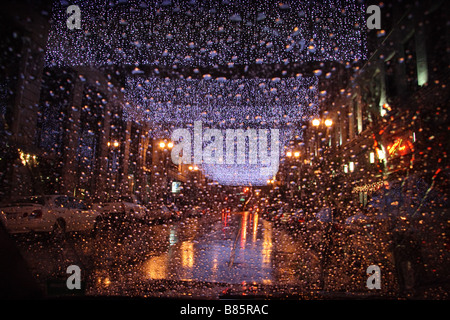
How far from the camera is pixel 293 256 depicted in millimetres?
5527

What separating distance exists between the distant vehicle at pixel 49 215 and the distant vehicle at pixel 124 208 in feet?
2.23

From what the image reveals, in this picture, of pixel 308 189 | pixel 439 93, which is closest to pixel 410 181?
pixel 439 93

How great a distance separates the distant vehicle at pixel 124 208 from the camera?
356 inches

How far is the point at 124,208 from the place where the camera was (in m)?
9.06

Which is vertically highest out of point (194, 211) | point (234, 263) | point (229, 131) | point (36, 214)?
point (229, 131)

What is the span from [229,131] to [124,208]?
166 inches

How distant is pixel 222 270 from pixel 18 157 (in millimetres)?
5424

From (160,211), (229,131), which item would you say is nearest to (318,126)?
(229,131)

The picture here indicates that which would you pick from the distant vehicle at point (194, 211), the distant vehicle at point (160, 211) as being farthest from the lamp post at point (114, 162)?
the distant vehicle at point (194, 211)

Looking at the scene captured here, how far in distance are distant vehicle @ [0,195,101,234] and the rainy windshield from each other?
41 millimetres

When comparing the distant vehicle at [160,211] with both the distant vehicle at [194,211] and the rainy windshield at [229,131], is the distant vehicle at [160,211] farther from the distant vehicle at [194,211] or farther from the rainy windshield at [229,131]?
the distant vehicle at [194,211]

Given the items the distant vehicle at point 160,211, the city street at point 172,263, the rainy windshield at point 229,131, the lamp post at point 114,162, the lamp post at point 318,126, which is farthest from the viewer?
the lamp post at point 114,162

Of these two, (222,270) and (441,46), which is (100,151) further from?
(441,46)

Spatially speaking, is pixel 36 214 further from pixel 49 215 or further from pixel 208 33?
pixel 208 33
